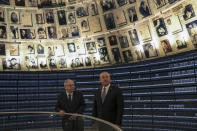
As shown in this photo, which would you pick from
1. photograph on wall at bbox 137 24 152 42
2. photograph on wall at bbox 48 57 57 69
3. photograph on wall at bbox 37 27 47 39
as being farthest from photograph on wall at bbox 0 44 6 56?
photograph on wall at bbox 137 24 152 42

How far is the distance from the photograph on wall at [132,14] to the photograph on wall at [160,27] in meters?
0.95

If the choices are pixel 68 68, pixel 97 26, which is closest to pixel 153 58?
pixel 97 26

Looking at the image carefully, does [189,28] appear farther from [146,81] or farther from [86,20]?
[86,20]

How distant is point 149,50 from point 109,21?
2.43m

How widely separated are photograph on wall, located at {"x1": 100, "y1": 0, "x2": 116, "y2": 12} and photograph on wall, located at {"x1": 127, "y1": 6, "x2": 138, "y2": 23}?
814 millimetres

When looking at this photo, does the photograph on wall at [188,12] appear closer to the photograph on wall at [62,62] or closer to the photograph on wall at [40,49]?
the photograph on wall at [62,62]

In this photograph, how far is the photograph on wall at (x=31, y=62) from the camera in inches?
432

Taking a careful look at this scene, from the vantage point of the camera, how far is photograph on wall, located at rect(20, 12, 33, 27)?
36.0 feet

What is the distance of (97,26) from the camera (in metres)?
11.0

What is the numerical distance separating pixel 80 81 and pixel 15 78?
292 centimetres

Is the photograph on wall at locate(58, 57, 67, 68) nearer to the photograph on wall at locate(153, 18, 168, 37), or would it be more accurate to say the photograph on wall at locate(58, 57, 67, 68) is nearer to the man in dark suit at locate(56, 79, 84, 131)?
the photograph on wall at locate(153, 18, 168, 37)

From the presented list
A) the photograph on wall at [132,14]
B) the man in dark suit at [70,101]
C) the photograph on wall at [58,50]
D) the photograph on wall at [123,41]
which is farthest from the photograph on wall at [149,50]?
the man in dark suit at [70,101]

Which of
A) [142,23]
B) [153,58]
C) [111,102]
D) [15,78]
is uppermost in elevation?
[142,23]

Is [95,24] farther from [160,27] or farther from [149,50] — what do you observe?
[160,27]
